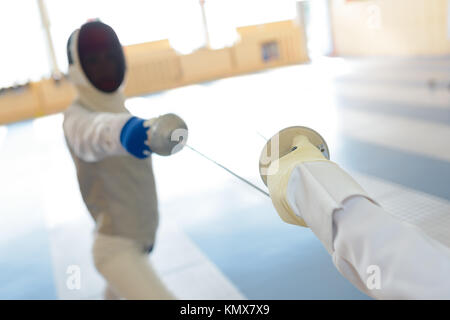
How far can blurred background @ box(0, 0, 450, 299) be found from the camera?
2.10 meters

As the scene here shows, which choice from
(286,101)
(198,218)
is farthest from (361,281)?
(286,101)

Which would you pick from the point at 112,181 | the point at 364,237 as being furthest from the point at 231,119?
the point at 364,237

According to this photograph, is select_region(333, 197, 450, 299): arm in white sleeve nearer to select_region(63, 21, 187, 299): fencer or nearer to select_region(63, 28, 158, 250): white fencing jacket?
select_region(63, 21, 187, 299): fencer

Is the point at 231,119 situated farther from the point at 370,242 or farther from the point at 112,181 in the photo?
the point at 370,242

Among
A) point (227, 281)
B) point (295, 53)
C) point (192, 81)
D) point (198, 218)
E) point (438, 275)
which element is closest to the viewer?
point (438, 275)

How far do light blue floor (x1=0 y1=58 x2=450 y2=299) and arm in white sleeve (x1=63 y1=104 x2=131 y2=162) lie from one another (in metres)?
0.98

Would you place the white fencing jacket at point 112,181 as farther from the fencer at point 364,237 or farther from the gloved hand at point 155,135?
the fencer at point 364,237

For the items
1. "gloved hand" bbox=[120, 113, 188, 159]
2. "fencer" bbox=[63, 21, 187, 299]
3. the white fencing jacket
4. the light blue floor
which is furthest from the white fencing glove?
the light blue floor

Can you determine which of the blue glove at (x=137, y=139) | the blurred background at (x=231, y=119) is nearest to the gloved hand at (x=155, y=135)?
the blue glove at (x=137, y=139)

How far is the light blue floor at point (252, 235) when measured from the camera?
1920 millimetres

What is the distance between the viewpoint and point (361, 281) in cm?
58

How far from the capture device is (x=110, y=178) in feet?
4.72
